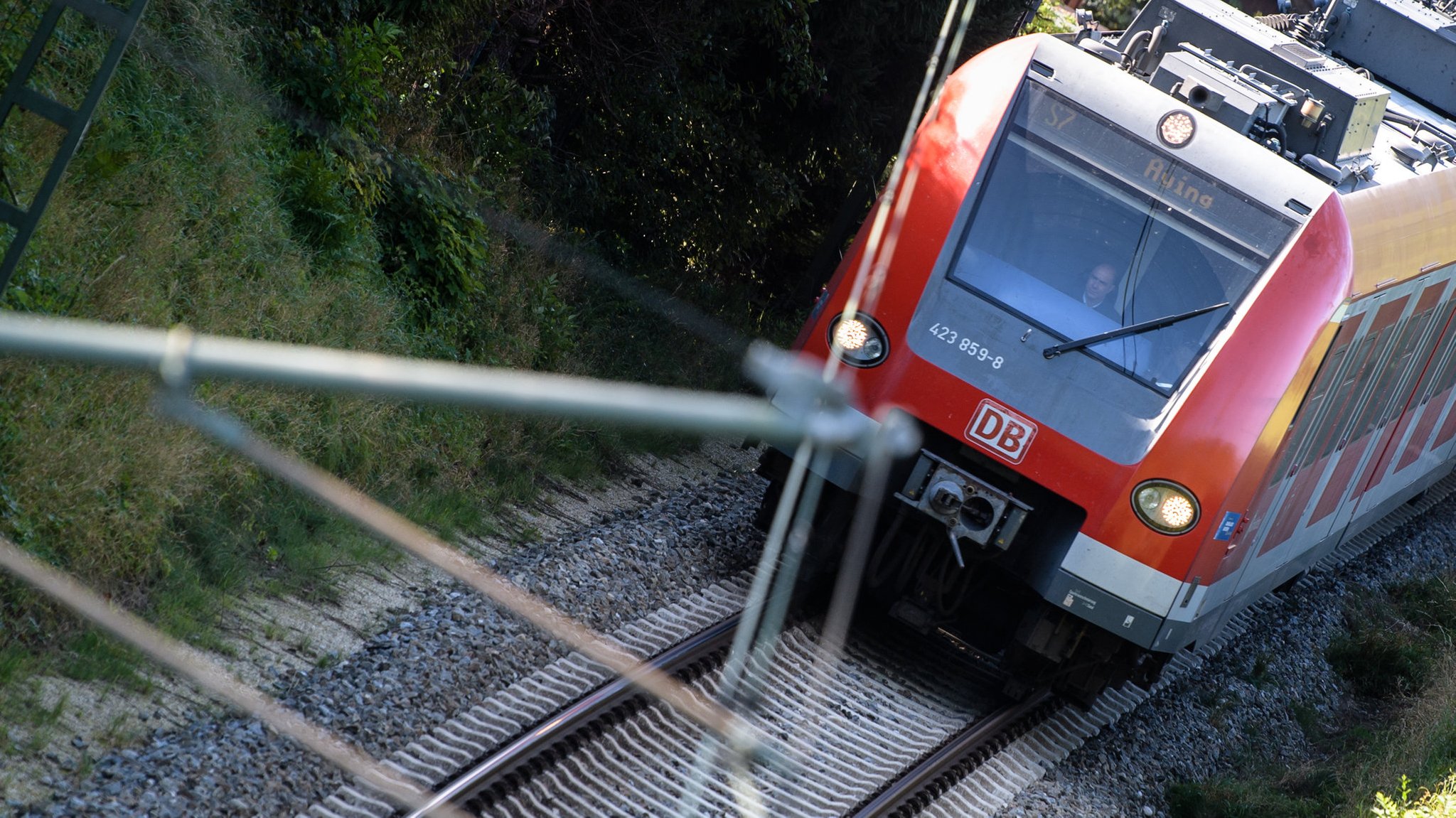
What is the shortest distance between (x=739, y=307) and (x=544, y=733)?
9.69m

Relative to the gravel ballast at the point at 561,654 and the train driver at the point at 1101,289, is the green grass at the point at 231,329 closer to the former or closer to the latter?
the gravel ballast at the point at 561,654

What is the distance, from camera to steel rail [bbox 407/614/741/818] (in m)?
5.70

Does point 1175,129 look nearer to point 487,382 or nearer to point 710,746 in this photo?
point 710,746

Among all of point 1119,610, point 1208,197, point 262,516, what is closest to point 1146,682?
point 1119,610

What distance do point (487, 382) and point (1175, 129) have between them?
650 cm

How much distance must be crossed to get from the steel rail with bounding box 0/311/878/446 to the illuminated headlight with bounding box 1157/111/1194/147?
5.97m

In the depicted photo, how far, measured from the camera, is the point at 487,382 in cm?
220

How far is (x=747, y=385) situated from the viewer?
14.2 m

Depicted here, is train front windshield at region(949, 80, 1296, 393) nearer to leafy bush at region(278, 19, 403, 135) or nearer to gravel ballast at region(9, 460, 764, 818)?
gravel ballast at region(9, 460, 764, 818)

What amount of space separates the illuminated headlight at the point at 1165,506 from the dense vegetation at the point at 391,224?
3853 mm

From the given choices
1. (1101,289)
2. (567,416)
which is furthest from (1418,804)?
(567,416)

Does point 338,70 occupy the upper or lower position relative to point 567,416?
upper

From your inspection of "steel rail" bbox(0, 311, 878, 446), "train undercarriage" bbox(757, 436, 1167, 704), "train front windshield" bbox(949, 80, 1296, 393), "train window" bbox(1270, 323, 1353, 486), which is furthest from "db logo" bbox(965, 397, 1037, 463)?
"steel rail" bbox(0, 311, 878, 446)

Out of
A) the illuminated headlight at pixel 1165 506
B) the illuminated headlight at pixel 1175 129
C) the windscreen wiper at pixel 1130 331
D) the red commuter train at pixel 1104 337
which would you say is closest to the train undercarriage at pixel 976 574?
the red commuter train at pixel 1104 337
